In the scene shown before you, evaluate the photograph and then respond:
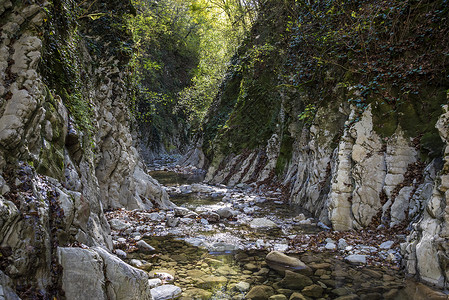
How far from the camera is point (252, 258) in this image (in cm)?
638

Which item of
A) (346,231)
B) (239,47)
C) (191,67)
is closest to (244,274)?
(346,231)

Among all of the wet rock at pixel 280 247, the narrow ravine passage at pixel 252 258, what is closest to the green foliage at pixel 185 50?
the narrow ravine passage at pixel 252 258

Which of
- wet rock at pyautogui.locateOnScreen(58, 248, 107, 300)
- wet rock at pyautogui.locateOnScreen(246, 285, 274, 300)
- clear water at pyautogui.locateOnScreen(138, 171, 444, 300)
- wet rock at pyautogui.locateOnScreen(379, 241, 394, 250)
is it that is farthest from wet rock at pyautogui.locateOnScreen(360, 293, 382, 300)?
wet rock at pyautogui.locateOnScreen(58, 248, 107, 300)

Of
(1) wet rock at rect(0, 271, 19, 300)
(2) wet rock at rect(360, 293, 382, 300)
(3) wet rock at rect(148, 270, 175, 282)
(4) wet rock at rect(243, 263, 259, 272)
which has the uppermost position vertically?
(1) wet rock at rect(0, 271, 19, 300)

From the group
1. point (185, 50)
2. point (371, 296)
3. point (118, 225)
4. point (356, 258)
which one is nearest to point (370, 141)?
point (356, 258)

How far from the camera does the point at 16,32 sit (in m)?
3.91

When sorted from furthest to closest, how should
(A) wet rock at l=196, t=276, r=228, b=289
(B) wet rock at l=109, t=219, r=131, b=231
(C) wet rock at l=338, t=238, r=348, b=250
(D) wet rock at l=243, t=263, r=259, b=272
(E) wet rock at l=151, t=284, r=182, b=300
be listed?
(B) wet rock at l=109, t=219, r=131, b=231 < (C) wet rock at l=338, t=238, r=348, b=250 < (D) wet rock at l=243, t=263, r=259, b=272 < (A) wet rock at l=196, t=276, r=228, b=289 < (E) wet rock at l=151, t=284, r=182, b=300

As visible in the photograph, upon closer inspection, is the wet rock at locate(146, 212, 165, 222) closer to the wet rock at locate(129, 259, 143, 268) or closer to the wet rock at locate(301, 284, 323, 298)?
the wet rock at locate(129, 259, 143, 268)

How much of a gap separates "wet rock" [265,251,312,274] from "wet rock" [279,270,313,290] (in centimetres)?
21

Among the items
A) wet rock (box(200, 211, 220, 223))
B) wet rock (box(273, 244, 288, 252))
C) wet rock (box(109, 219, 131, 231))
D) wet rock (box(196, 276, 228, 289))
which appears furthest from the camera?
wet rock (box(200, 211, 220, 223))

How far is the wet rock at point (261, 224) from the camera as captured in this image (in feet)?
28.8

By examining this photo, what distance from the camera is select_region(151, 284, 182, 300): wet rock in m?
4.57

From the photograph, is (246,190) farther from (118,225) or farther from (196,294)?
(196,294)

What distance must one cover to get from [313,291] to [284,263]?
39.0 inches
